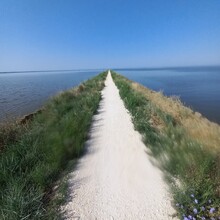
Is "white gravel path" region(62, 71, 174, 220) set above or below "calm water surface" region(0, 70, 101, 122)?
above

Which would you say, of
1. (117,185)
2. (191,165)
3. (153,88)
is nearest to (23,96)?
(153,88)

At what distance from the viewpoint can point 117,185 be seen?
12.6 feet

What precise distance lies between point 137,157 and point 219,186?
6.82ft

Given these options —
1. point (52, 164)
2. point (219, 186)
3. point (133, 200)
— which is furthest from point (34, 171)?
point (219, 186)

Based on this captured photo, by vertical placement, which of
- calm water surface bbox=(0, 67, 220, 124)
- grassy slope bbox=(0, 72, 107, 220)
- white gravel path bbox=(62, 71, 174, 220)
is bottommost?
calm water surface bbox=(0, 67, 220, 124)

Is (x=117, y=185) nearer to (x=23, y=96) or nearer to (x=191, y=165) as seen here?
(x=191, y=165)

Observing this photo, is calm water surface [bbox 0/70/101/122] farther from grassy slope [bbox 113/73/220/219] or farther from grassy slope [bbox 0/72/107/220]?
grassy slope [bbox 113/73/220/219]

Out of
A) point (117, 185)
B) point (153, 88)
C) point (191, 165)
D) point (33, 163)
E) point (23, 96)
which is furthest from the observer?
point (153, 88)

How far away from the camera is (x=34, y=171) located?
12.7ft

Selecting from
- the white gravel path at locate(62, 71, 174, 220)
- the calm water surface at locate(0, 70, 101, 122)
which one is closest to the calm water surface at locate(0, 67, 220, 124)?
the calm water surface at locate(0, 70, 101, 122)

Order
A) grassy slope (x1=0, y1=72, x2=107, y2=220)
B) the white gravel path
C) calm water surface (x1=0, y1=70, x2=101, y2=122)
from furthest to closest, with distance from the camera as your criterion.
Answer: calm water surface (x1=0, y1=70, x2=101, y2=122)
the white gravel path
grassy slope (x1=0, y1=72, x2=107, y2=220)

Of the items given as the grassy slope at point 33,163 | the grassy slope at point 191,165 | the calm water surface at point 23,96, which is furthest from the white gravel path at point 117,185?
the calm water surface at point 23,96

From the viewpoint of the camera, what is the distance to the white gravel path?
317 cm

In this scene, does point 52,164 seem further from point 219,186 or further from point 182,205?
point 219,186
